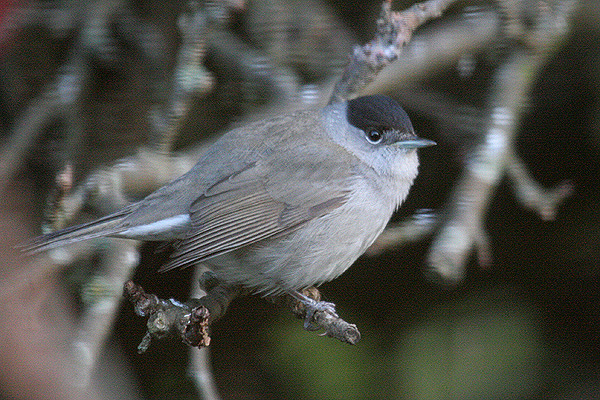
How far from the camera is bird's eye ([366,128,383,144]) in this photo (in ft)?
11.8

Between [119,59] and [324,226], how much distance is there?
7.52 feet

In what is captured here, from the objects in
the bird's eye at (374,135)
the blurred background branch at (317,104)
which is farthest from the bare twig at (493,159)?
the bird's eye at (374,135)

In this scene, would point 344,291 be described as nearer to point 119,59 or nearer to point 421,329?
point 421,329

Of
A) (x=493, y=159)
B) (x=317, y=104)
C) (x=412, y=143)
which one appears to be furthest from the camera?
(x=317, y=104)

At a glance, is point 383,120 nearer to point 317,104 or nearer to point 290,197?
point 290,197

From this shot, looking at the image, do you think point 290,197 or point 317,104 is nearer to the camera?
point 290,197

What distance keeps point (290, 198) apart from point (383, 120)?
0.59m

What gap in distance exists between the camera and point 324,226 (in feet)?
11.3

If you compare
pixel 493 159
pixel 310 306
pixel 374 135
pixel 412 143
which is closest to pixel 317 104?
pixel 374 135

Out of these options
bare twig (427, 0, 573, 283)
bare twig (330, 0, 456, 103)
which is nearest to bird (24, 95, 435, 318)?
bare twig (330, 0, 456, 103)

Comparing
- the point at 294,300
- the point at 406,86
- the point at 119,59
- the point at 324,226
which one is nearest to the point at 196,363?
the point at 294,300

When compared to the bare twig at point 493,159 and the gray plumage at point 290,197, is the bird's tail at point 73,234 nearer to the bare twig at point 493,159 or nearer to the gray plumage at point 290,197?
the gray plumage at point 290,197

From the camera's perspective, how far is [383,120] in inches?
140

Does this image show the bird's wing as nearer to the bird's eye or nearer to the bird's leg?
the bird's eye
